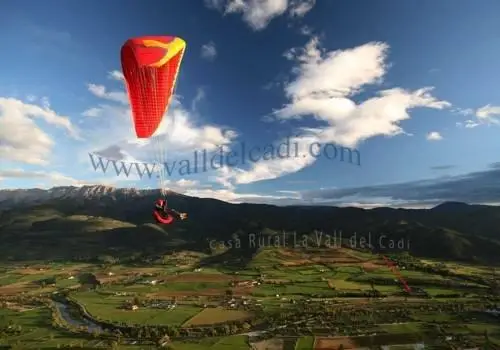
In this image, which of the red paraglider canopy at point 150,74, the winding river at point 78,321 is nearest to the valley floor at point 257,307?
the winding river at point 78,321

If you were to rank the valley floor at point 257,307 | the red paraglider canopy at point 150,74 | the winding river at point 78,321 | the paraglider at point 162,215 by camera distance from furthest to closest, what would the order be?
1. the winding river at point 78,321
2. the valley floor at point 257,307
3. the paraglider at point 162,215
4. the red paraglider canopy at point 150,74

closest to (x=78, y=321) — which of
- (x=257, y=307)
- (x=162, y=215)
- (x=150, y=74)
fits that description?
(x=257, y=307)

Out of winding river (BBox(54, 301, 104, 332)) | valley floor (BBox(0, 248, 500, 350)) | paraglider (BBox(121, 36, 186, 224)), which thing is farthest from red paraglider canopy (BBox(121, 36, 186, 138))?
winding river (BBox(54, 301, 104, 332))

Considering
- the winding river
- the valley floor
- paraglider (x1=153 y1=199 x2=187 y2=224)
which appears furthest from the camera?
the winding river

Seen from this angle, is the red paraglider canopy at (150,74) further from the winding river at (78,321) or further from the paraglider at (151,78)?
the winding river at (78,321)

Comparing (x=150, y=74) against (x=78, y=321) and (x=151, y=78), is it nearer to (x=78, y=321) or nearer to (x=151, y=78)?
Result: (x=151, y=78)

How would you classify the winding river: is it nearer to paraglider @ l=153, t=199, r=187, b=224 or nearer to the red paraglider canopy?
paraglider @ l=153, t=199, r=187, b=224

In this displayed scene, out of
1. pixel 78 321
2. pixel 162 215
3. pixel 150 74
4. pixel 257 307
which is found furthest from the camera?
→ pixel 257 307

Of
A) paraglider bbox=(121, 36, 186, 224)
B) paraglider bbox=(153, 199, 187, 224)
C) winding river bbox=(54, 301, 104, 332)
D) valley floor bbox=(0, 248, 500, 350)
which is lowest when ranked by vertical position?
winding river bbox=(54, 301, 104, 332)
